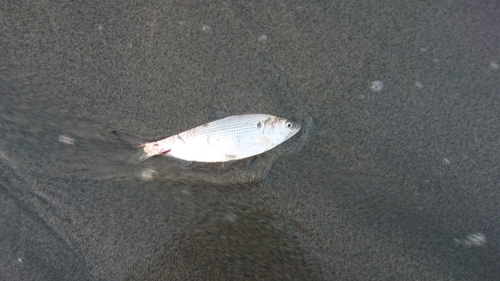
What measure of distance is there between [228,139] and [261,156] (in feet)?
0.94

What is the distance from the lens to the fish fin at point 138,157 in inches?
116

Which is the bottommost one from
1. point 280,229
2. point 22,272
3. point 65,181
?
point 22,272

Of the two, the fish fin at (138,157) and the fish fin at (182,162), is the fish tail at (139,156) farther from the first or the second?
the fish fin at (182,162)

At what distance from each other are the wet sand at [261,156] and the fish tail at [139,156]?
3.5 inches

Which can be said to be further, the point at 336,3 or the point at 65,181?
the point at 336,3

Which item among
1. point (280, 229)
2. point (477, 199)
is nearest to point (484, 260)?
point (477, 199)

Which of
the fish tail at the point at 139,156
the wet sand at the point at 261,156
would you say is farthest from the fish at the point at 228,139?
the wet sand at the point at 261,156

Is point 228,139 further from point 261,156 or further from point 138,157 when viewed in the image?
point 138,157

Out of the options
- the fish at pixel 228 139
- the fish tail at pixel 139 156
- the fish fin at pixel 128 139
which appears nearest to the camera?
the fish at pixel 228 139

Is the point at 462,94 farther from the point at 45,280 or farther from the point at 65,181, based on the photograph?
the point at 45,280

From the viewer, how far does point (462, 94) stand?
3.07 m

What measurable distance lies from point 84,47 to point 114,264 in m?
1.62

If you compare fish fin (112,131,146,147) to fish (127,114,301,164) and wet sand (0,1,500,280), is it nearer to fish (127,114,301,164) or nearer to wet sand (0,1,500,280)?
wet sand (0,1,500,280)

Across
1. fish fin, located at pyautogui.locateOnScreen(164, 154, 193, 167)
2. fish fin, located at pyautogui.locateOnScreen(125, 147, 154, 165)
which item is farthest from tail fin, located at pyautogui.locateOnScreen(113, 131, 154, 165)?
fish fin, located at pyautogui.locateOnScreen(164, 154, 193, 167)
